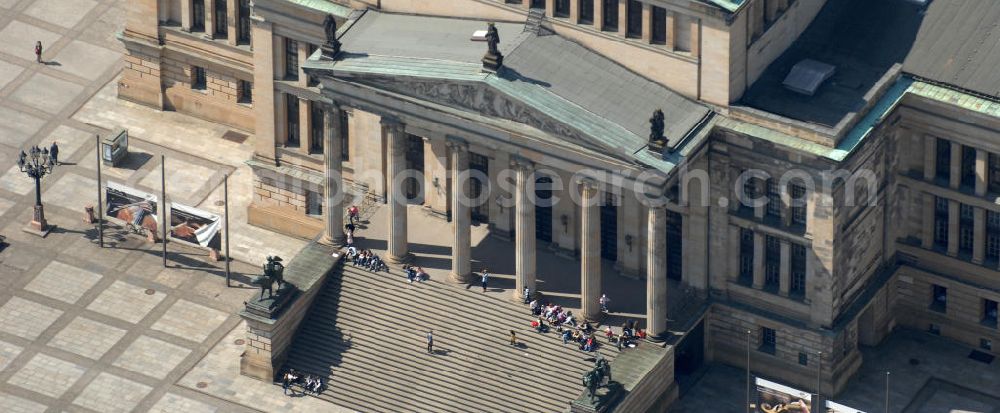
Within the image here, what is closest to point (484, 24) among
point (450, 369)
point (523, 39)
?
point (523, 39)

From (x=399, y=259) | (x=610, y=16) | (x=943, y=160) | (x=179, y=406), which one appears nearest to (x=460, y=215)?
(x=399, y=259)

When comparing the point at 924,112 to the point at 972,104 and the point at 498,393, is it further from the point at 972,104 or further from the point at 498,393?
the point at 498,393

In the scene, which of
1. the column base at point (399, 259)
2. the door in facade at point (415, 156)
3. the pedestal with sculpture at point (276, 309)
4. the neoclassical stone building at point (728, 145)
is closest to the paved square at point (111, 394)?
the pedestal with sculpture at point (276, 309)

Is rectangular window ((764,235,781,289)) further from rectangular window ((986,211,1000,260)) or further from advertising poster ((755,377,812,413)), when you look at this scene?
rectangular window ((986,211,1000,260))

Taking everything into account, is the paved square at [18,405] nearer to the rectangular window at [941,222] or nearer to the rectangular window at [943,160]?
the rectangular window at [941,222]

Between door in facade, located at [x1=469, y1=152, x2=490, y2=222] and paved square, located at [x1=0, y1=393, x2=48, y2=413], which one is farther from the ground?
door in facade, located at [x1=469, y1=152, x2=490, y2=222]

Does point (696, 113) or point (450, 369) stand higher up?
point (696, 113)

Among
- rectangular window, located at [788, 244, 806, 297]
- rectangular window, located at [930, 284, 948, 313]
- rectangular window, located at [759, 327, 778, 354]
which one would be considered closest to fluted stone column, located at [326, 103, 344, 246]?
rectangular window, located at [759, 327, 778, 354]
